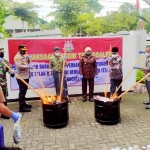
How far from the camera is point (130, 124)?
5066 mm

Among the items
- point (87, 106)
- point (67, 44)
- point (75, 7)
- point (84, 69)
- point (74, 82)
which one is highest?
point (75, 7)

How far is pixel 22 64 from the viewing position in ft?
19.5

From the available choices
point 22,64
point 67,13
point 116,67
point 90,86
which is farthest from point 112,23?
point 22,64

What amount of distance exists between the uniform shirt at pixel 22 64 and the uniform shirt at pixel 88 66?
1.73 metres

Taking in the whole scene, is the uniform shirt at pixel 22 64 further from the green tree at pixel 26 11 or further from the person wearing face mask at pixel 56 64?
the green tree at pixel 26 11

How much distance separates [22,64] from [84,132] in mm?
2522

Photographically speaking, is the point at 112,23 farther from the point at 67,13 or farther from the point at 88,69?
the point at 88,69

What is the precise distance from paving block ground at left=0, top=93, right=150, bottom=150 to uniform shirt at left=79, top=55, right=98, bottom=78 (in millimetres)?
1182

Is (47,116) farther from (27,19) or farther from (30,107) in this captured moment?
(27,19)

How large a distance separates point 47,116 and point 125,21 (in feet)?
82.0

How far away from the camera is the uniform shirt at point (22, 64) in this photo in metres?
5.89

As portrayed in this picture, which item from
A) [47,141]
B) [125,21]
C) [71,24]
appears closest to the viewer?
[47,141]

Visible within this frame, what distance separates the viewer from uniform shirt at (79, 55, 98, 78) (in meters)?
6.84

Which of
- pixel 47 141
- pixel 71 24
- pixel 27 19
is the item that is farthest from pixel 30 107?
pixel 71 24
